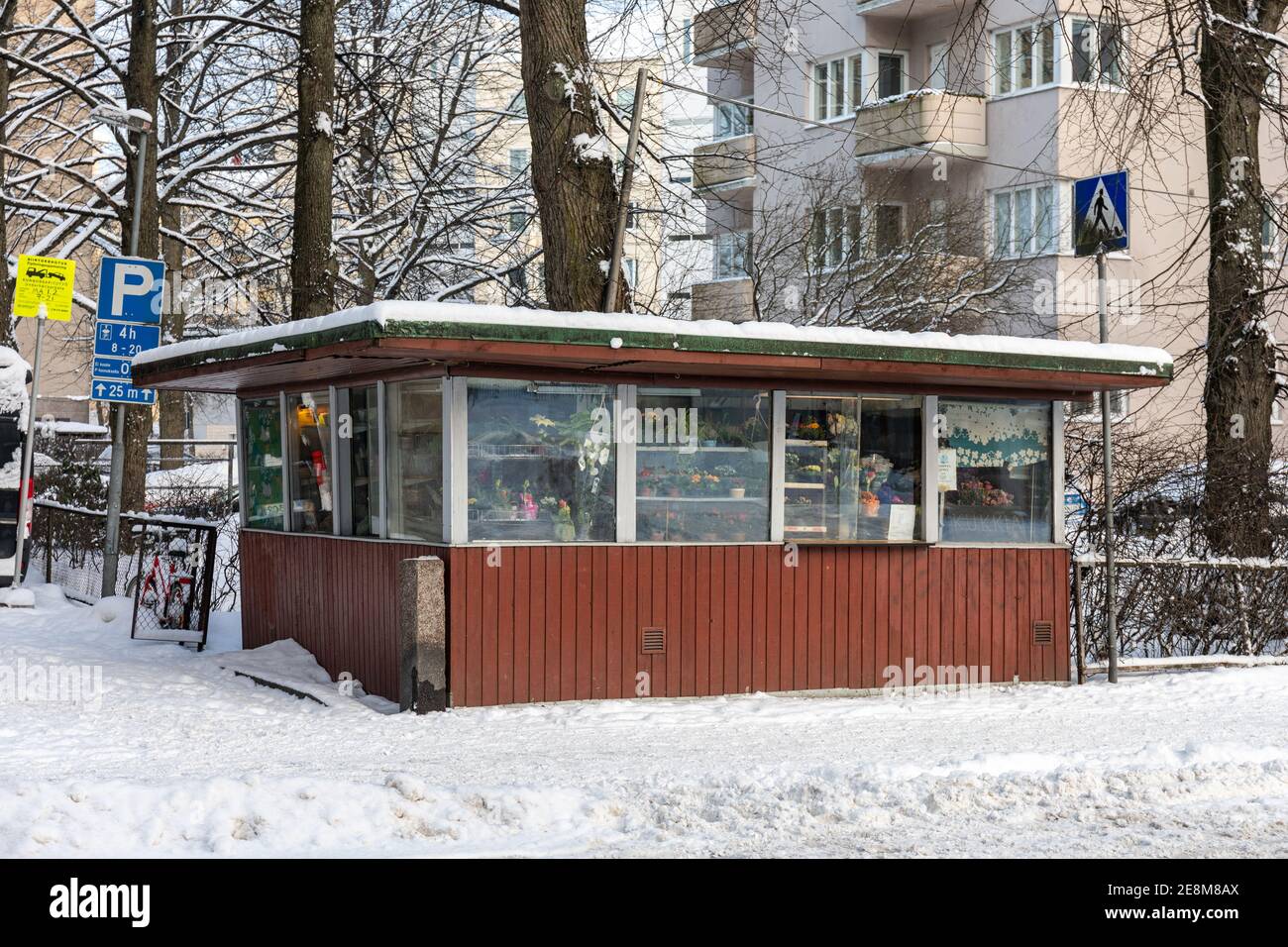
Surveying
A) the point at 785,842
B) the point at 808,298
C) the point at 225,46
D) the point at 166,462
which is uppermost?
the point at 225,46

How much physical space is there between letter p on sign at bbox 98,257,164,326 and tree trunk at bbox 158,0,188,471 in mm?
798

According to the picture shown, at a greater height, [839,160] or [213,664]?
[839,160]

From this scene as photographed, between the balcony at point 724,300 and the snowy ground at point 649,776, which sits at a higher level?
the balcony at point 724,300

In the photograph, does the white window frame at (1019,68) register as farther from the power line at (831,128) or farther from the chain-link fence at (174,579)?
the chain-link fence at (174,579)

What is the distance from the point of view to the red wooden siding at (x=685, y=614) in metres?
11.1

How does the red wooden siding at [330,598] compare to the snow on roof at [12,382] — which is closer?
the red wooden siding at [330,598]

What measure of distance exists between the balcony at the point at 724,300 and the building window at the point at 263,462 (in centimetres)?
1506

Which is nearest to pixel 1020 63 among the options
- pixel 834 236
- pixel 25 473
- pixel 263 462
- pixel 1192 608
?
pixel 834 236

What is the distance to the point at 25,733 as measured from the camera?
10133 mm

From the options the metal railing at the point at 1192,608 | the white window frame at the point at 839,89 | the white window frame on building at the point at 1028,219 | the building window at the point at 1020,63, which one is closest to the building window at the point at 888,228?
A: the white window frame on building at the point at 1028,219

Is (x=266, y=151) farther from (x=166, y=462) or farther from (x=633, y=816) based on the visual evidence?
(x=633, y=816)

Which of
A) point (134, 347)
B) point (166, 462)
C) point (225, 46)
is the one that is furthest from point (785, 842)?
point (166, 462)

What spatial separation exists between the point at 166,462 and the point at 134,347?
1596 cm

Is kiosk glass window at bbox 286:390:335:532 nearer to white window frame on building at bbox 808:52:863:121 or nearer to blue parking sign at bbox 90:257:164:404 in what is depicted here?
blue parking sign at bbox 90:257:164:404
